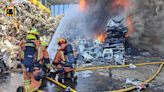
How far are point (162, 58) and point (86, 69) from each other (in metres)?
4.21

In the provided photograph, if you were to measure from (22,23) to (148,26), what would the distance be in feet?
36.5

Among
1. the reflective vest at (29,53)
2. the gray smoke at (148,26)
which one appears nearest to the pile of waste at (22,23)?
the gray smoke at (148,26)

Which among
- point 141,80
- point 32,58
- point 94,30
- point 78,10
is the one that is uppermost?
point 78,10

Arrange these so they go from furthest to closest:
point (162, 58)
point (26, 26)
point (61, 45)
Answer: point (26, 26) < point (162, 58) < point (61, 45)

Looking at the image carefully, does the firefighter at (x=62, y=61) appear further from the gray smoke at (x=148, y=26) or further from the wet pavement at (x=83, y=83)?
the gray smoke at (x=148, y=26)

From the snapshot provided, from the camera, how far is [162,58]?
13.8 m

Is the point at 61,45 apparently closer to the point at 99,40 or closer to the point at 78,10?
the point at 99,40

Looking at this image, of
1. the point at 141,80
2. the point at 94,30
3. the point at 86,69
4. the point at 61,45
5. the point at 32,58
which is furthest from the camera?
the point at 94,30

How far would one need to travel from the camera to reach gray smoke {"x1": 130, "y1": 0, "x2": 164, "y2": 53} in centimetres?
1499

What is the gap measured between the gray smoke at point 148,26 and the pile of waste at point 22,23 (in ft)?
19.7

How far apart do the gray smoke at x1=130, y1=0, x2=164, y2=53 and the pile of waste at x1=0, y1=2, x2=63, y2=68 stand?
601 cm

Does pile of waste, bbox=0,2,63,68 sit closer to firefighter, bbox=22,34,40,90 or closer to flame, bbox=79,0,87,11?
flame, bbox=79,0,87,11

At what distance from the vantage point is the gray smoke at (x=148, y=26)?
15.0 metres

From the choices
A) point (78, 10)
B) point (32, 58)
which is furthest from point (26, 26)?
point (32, 58)
